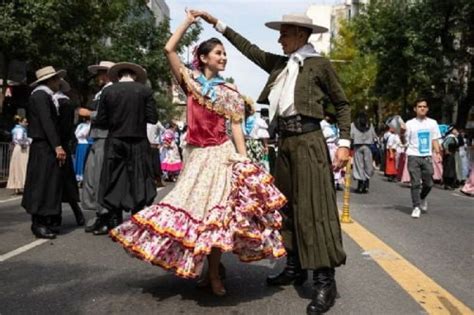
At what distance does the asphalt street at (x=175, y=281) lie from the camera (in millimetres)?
4500

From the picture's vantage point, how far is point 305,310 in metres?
4.44

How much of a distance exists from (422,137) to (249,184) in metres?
6.54

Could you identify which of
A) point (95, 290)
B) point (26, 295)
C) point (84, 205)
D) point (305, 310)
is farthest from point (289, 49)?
point (84, 205)

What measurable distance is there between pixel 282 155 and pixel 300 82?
0.55 m

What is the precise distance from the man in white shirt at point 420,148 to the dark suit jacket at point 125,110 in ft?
16.1

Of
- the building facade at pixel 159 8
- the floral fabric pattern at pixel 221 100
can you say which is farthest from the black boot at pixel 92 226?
the building facade at pixel 159 8

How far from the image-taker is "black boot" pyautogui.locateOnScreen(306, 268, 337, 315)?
171 inches

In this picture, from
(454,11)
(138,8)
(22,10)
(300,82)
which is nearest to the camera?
(300,82)

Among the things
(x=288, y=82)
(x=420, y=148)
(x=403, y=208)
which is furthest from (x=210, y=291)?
(x=403, y=208)

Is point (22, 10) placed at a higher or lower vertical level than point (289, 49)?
higher

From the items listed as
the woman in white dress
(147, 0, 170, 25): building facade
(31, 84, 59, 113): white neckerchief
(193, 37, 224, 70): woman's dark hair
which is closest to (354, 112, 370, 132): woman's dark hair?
the woman in white dress

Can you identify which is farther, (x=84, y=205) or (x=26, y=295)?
(x=84, y=205)

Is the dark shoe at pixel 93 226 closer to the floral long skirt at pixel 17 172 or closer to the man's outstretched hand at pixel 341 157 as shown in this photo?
the man's outstretched hand at pixel 341 157

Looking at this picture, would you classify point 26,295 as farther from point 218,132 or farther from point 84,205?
point 84,205
